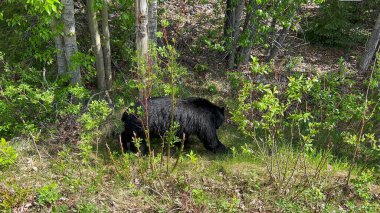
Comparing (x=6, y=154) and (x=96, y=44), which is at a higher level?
(x=96, y=44)

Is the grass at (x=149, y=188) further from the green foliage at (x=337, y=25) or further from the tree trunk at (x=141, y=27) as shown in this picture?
the green foliage at (x=337, y=25)

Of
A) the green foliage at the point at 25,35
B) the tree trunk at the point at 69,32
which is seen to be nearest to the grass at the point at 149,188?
the tree trunk at the point at 69,32

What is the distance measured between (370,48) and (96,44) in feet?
26.3

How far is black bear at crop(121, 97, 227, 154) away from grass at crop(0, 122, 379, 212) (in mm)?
413

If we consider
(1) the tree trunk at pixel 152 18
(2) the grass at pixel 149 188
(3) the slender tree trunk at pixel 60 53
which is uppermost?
(1) the tree trunk at pixel 152 18

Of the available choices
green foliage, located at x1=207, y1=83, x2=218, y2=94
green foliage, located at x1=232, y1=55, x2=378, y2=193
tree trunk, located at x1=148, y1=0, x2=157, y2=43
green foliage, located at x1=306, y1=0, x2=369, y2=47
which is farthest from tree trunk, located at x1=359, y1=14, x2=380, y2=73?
tree trunk, located at x1=148, y1=0, x2=157, y2=43

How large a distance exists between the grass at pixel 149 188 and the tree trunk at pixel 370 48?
540 centimetres

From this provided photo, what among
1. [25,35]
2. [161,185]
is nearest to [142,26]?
[161,185]

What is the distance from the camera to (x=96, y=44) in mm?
6777

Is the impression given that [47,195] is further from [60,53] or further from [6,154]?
[60,53]

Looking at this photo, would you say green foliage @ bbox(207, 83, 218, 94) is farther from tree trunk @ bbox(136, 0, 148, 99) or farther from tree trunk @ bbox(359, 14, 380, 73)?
tree trunk @ bbox(359, 14, 380, 73)

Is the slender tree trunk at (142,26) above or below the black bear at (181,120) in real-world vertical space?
above

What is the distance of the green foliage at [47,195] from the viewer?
4.59 metres

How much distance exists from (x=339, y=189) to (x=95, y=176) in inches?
160
